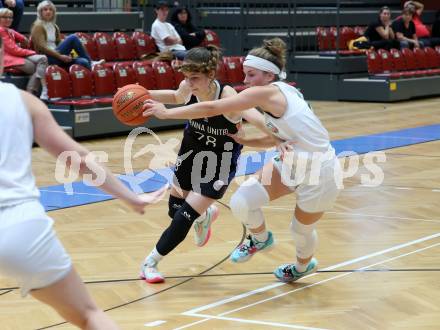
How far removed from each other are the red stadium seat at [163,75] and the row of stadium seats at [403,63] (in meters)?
4.93

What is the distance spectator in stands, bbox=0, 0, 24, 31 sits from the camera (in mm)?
12317

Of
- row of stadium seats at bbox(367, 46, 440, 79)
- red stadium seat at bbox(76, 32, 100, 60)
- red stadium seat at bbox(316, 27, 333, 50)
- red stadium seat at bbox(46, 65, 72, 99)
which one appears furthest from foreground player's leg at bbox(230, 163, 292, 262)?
red stadium seat at bbox(316, 27, 333, 50)

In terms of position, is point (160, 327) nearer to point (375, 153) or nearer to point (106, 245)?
point (106, 245)

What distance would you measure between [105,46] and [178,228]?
9.32 m

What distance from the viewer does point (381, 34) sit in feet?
58.1

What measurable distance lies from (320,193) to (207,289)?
907 mm

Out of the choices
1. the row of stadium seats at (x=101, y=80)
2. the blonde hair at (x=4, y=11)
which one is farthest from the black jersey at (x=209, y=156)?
the blonde hair at (x=4, y=11)

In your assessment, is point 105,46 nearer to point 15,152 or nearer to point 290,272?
point 290,272

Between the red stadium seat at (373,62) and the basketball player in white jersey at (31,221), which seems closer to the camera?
the basketball player in white jersey at (31,221)

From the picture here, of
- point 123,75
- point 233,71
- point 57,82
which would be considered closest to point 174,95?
point 57,82

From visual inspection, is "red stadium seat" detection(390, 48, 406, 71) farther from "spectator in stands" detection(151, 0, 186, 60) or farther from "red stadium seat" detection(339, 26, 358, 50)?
"spectator in stands" detection(151, 0, 186, 60)

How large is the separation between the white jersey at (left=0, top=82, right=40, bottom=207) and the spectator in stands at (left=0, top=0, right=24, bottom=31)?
967 centimetres

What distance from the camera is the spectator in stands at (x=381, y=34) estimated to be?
17.5 metres

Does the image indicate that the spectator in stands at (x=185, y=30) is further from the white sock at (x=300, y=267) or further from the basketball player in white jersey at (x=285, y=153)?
the white sock at (x=300, y=267)
